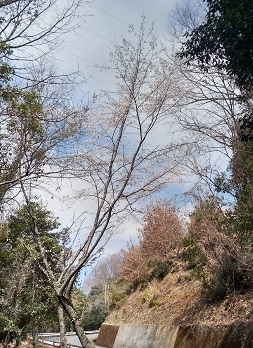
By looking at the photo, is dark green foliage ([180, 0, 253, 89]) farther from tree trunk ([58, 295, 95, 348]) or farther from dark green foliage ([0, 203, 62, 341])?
dark green foliage ([0, 203, 62, 341])

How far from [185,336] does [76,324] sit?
4608 mm

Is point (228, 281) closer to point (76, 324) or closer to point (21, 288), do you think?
point (76, 324)

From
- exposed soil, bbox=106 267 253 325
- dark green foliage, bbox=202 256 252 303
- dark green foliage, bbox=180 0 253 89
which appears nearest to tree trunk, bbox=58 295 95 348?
exposed soil, bbox=106 267 253 325

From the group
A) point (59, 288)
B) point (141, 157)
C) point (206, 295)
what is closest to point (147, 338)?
point (206, 295)

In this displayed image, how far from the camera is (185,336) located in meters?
11.7

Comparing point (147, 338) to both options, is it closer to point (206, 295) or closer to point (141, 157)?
point (206, 295)

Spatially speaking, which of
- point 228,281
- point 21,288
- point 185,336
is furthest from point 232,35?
point 21,288

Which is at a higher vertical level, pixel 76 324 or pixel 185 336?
pixel 76 324

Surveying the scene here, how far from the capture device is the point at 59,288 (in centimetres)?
855

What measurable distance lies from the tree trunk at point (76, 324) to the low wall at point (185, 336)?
3481mm

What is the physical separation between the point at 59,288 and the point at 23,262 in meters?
12.9

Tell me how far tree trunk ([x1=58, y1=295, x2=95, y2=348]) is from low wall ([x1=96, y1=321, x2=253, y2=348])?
348 centimetres

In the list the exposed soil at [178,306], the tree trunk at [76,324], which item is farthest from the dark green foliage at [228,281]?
the tree trunk at [76,324]

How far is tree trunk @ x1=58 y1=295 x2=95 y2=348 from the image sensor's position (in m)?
8.08
